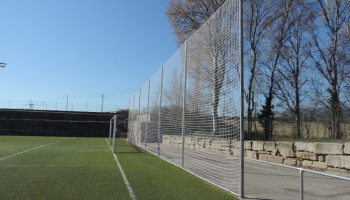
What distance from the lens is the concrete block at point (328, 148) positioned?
8.73 metres

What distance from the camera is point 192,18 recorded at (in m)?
23.3

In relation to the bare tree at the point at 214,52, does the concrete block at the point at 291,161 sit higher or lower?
lower

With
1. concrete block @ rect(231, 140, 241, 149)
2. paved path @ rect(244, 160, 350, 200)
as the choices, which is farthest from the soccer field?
concrete block @ rect(231, 140, 241, 149)

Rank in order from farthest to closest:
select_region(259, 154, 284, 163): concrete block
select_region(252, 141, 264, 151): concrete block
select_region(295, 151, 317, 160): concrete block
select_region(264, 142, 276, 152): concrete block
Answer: select_region(252, 141, 264, 151): concrete block → select_region(264, 142, 276, 152): concrete block → select_region(259, 154, 284, 163): concrete block → select_region(295, 151, 317, 160): concrete block

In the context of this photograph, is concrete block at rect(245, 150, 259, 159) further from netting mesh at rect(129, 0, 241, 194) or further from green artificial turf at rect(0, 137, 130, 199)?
green artificial turf at rect(0, 137, 130, 199)

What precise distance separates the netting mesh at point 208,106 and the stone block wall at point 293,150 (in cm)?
4

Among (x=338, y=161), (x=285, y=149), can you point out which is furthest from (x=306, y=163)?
(x=338, y=161)

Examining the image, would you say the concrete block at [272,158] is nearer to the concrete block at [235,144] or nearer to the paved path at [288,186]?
the paved path at [288,186]

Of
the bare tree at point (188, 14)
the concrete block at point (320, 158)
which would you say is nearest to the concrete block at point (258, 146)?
the concrete block at point (320, 158)

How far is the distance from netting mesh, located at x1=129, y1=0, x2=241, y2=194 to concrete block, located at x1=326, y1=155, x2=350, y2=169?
360 cm

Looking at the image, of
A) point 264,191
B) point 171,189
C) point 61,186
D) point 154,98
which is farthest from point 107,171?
point 154,98

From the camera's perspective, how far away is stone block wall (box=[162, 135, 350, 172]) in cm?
806

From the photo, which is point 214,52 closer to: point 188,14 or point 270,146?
point 270,146

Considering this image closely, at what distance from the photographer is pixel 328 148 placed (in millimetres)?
9109
